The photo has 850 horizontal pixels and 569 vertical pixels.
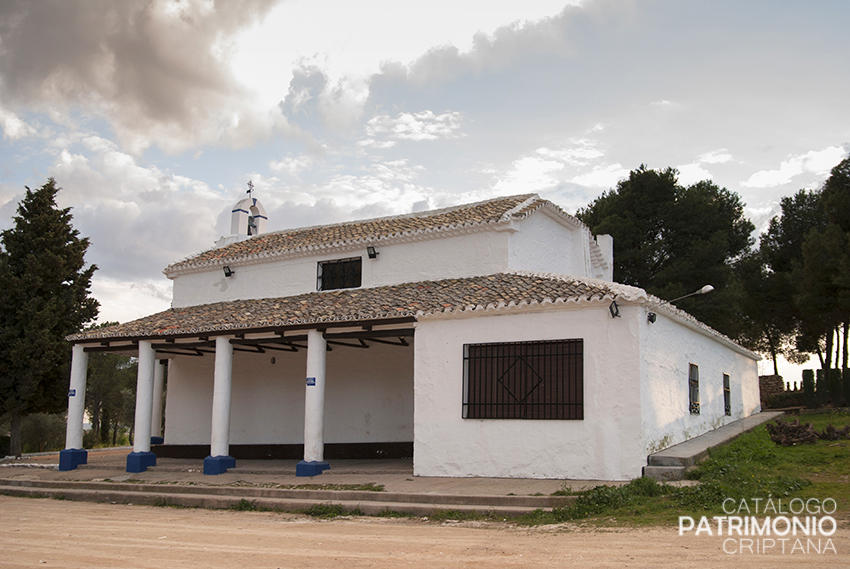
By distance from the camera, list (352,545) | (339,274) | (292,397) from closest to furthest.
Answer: (352,545) → (339,274) → (292,397)

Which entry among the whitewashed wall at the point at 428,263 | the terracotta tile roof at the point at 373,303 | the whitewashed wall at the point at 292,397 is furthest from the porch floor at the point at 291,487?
the whitewashed wall at the point at 428,263

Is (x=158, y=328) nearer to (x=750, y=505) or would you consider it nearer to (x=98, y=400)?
(x=750, y=505)

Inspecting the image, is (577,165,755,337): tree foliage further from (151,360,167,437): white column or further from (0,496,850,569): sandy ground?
(0,496,850,569): sandy ground

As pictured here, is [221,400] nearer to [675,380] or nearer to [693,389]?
[675,380]

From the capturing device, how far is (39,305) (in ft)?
71.2

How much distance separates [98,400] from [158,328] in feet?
72.1

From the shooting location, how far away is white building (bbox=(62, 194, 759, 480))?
11609 mm

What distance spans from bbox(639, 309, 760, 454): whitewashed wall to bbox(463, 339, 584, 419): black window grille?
1.18 meters

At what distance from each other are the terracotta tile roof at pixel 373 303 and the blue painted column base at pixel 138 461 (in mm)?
2864

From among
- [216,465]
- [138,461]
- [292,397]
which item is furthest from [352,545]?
[292,397]

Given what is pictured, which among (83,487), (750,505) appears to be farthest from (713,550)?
(83,487)

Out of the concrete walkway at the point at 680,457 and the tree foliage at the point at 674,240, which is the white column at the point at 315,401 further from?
the tree foliage at the point at 674,240

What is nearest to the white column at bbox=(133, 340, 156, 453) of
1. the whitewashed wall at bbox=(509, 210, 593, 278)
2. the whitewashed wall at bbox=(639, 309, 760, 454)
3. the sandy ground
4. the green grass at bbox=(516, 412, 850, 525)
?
the sandy ground

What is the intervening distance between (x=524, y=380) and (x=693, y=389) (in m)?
4.65
